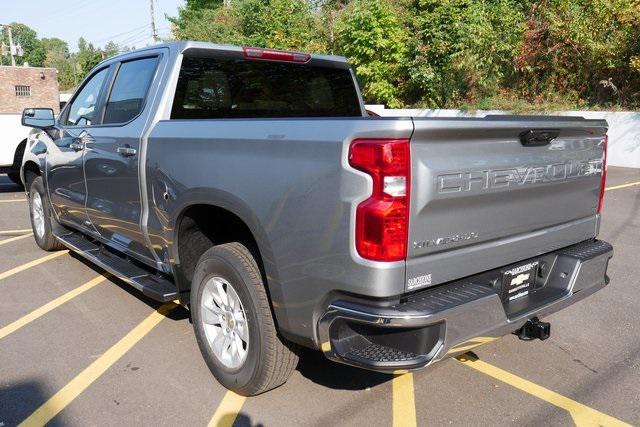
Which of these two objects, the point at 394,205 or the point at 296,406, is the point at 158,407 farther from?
the point at 394,205

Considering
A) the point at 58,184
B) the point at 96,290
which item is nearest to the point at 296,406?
the point at 96,290

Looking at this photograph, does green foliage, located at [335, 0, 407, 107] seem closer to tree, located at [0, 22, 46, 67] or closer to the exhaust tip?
the exhaust tip

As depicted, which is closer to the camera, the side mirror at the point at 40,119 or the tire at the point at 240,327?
the tire at the point at 240,327

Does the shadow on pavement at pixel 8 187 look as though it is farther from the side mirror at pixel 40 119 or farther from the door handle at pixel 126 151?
the door handle at pixel 126 151

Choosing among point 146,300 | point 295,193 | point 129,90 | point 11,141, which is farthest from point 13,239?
point 295,193

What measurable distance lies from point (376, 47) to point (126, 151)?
55.2 feet

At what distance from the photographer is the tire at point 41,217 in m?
5.78

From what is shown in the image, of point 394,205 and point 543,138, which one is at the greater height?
point 543,138

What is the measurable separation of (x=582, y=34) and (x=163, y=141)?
14478 millimetres

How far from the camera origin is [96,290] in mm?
4961

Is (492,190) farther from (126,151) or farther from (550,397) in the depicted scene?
(126,151)

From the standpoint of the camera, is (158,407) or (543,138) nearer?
(543,138)

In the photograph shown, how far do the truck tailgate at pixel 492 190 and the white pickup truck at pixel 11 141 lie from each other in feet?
34.0

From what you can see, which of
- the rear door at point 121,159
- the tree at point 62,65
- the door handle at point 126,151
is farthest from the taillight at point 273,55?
the tree at point 62,65
